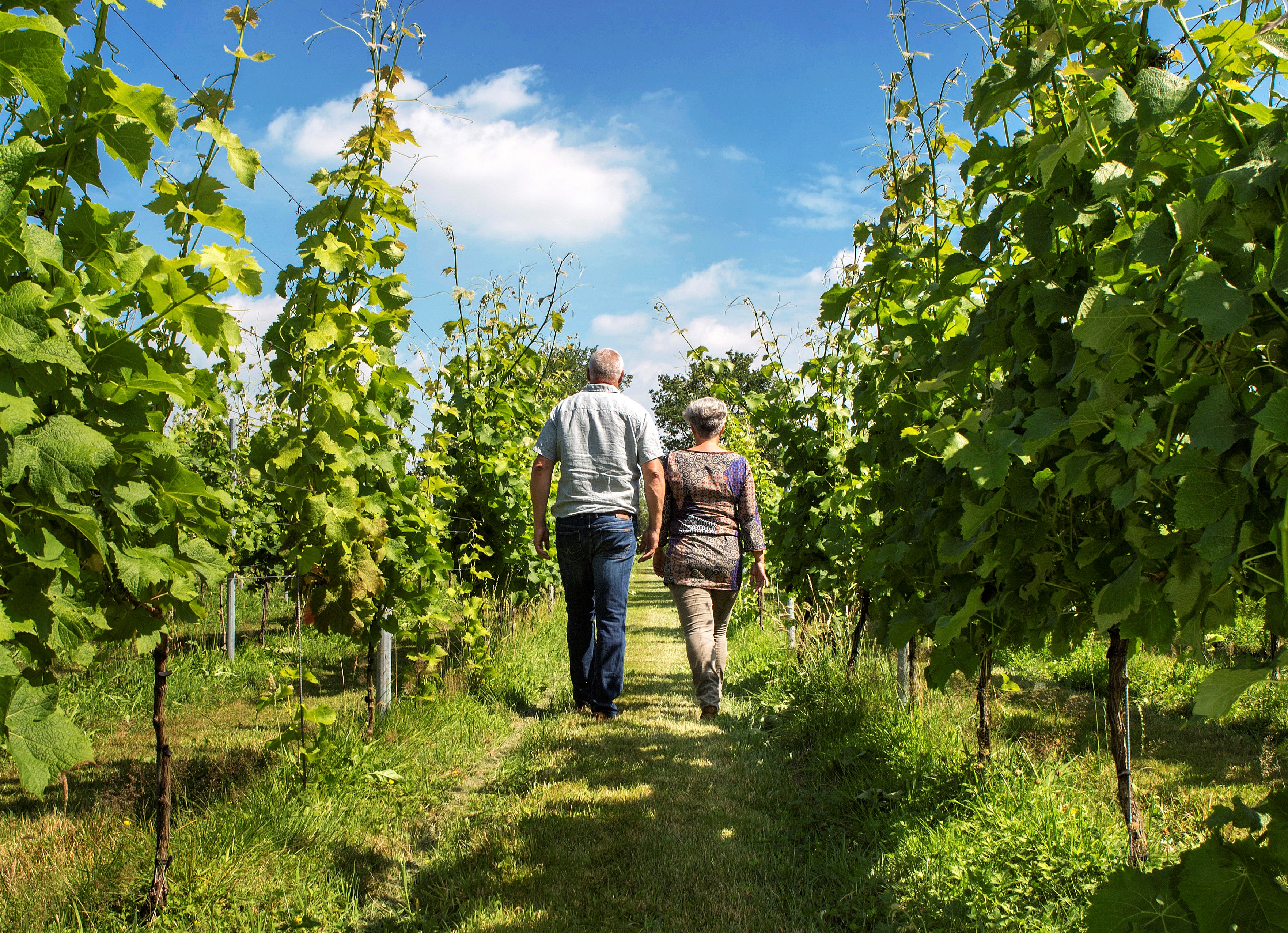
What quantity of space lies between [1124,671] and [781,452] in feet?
12.8

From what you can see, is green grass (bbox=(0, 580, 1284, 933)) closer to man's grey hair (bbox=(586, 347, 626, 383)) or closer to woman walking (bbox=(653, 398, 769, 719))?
woman walking (bbox=(653, 398, 769, 719))

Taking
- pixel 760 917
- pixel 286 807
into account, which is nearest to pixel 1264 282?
pixel 760 917

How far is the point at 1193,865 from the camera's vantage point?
1169 millimetres

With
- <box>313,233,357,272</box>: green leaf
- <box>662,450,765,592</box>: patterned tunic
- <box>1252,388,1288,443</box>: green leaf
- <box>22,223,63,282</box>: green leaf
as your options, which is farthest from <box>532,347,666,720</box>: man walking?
<box>1252,388,1288,443</box>: green leaf

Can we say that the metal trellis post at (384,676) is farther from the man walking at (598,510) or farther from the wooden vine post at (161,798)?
the wooden vine post at (161,798)

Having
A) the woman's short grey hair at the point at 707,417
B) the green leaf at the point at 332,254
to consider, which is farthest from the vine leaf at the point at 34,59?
the woman's short grey hair at the point at 707,417

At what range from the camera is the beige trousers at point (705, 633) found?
422cm

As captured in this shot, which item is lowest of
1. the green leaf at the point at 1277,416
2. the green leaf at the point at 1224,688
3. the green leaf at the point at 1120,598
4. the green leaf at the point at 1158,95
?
the green leaf at the point at 1224,688

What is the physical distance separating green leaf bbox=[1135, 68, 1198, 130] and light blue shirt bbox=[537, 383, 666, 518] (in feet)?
9.66

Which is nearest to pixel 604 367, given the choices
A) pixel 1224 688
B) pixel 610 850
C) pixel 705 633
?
pixel 705 633

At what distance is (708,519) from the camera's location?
438 cm

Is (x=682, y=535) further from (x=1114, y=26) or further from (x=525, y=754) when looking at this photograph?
(x=1114, y=26)

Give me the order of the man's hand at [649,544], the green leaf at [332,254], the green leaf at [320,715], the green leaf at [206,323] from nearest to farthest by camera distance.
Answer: the green leaf at [206,323] → the green leaf at [332,254] → the green leaf at [320,715] → the man's hand at [649,544]

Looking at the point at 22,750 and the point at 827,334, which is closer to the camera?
the point at 22,750
